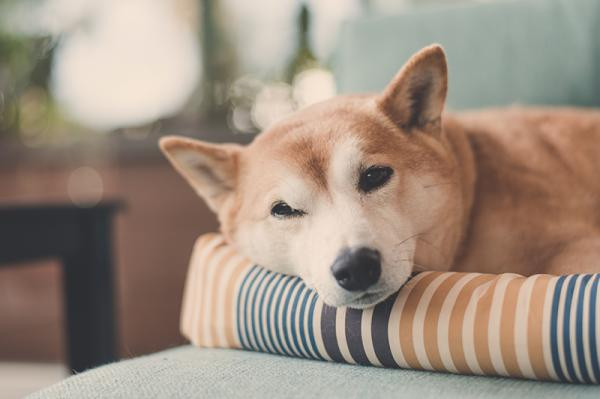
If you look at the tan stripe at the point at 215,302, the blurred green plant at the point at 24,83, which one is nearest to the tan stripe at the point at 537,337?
the tan stripe at the point at 215,302

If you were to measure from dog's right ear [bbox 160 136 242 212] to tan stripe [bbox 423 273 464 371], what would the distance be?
65 cm

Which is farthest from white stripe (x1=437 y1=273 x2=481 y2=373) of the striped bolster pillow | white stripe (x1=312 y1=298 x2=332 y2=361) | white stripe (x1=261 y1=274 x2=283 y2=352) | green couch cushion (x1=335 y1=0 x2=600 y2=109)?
green couch cushion (x1=335 y1=0 x2=600 y2=109)

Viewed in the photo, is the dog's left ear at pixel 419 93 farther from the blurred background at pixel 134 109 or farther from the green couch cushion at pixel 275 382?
the blurred background at pixel 134 109

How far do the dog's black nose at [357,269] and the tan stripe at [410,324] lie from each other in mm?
71

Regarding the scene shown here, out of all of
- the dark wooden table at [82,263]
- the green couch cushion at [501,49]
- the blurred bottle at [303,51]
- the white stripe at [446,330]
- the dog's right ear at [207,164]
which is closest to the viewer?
the white stripe at [446,330]

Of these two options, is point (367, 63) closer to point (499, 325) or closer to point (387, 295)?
point (387, 295)

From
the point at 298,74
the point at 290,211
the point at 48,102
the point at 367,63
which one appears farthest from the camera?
the point at 48,102

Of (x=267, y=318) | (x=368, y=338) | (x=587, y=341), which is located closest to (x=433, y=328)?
(x=368, y=338)

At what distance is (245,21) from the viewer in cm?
337

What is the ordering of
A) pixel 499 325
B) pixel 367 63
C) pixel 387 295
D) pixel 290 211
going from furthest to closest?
pixel 367 63 < pixel 290 211 < pixel 387 295 < pixel 499 325

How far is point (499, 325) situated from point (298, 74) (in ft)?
8.00

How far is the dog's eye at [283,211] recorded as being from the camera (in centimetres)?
131

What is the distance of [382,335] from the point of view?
1053 millimetres

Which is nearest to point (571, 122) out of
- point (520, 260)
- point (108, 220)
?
point (520, 260)
